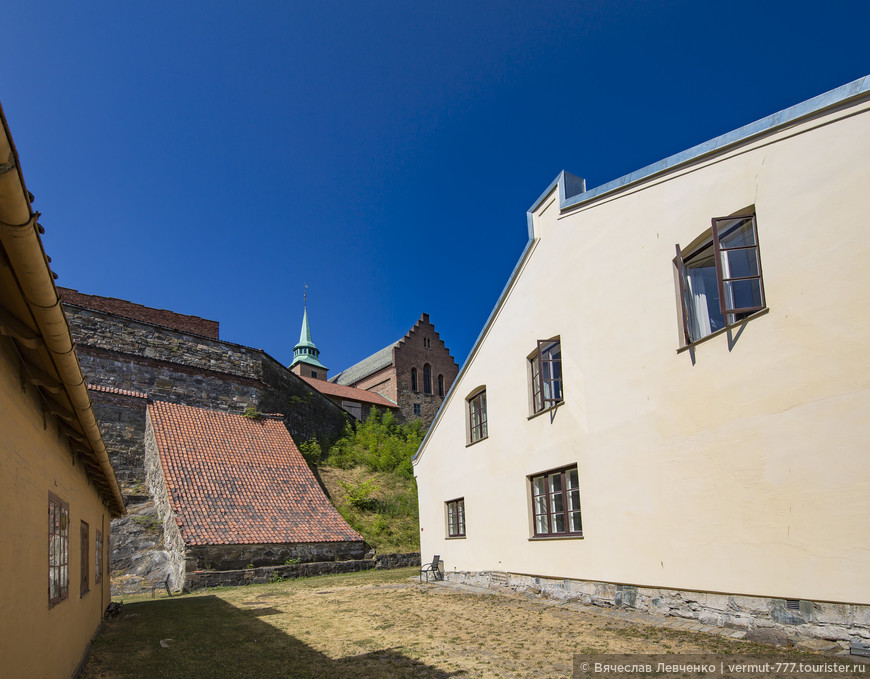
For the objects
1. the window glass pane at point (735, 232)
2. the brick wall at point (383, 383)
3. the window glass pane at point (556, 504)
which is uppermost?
the brick wall at point (383, 383)

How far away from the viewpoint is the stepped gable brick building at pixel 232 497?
16.9m

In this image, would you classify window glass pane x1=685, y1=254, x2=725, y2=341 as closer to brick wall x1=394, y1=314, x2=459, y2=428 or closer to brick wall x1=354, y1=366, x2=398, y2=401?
brick wall x1=394, y1=314, x2=459, y2=428

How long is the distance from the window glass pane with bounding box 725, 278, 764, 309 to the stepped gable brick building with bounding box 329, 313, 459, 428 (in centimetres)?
4070

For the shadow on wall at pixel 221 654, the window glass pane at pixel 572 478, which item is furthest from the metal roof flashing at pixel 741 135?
the shadow on wall at pixel 221 654

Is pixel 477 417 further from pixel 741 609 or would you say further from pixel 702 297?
pixel 741 609

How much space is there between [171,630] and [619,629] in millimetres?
6723

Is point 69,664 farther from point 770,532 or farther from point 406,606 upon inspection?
point 770,532

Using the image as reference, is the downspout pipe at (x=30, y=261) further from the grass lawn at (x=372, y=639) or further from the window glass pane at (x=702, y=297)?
the window glass pane at (x=702, y=297)

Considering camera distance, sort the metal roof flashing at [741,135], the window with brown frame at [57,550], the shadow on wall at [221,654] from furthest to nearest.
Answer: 1. the shadow on wall at [221,654]
2. the metal roof flashing at [741,135]
3. the window with brown frame at [57,550]

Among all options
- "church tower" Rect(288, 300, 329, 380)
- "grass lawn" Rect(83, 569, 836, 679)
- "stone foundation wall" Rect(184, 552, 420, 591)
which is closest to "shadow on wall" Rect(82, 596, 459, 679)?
"grass lawn" Rect(83, 569, 836, 679)

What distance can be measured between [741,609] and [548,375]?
5336 mm

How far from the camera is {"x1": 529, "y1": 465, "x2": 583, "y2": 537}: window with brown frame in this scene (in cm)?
1051

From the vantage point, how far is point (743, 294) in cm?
746

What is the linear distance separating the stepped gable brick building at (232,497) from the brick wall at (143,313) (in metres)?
6.13
